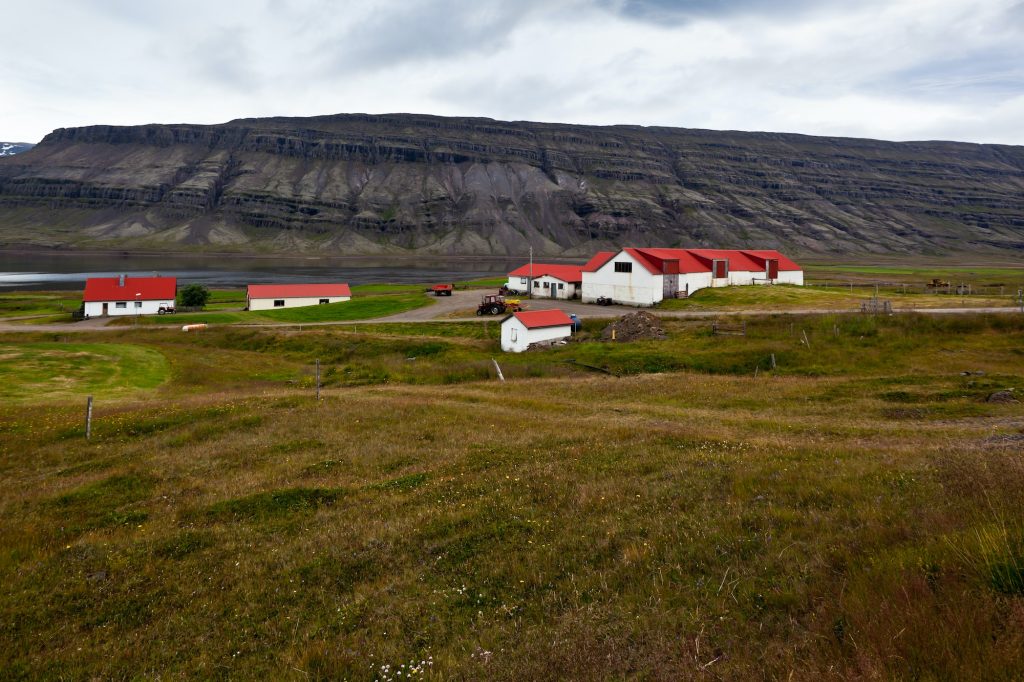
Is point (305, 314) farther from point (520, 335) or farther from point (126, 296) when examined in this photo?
point (520, 335)

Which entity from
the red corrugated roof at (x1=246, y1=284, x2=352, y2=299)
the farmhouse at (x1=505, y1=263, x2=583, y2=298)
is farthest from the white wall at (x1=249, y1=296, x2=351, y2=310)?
the farmhouse at (x1=505, y1=263, x2=583, y2=298)

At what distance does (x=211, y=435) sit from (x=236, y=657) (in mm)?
15288

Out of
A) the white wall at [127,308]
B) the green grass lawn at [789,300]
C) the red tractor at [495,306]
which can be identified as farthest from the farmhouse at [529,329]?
the white wall at [127,308]

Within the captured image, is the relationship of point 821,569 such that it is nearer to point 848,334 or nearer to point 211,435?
point 211,435

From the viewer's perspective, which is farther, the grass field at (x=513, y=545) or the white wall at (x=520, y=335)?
the white wall at (x=520, y=335)

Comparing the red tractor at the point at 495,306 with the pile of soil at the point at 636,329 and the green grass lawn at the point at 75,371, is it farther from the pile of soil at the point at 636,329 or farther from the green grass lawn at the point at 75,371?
the green grass lawn at the point at 75,371

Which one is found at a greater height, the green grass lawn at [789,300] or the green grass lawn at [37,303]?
the green grass lawn at [37,303]

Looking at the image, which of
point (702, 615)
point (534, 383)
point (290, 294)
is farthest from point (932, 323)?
point (290, 294)

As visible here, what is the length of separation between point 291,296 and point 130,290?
2460cm

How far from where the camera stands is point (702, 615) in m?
7.01

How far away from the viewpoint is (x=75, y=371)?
40.2m

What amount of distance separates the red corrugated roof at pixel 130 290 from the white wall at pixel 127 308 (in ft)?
1.81

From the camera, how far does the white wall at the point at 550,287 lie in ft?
279

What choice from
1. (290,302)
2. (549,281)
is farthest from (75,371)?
(549,281)
